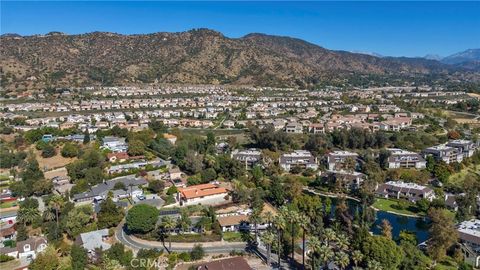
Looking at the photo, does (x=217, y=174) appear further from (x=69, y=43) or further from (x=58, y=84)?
(x=69, y=43)

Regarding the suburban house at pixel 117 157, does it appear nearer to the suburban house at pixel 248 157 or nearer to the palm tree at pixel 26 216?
the suburban house at pixel 248 157

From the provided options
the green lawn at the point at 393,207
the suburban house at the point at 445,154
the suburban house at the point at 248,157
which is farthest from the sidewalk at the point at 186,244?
the suburban house at the point at 445,154

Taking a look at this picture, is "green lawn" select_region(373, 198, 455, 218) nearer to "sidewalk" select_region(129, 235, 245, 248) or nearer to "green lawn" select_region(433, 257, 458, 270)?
"green lawn" select_region(433, 257, 458, 270)

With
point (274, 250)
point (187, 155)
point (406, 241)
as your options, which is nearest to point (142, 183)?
point (187, 155)

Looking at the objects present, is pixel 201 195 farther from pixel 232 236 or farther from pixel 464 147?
pixel 464 147

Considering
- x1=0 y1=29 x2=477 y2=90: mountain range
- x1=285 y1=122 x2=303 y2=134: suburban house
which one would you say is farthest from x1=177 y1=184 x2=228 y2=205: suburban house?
x1=0 y1=29 x2=477 y2=90: mountain range
